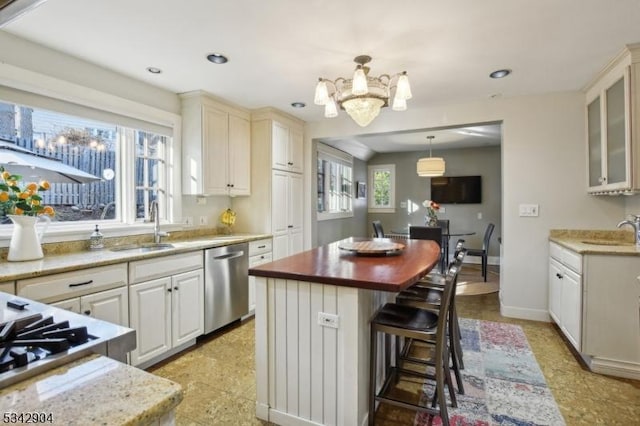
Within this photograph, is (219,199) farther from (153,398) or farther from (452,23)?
(153,398)

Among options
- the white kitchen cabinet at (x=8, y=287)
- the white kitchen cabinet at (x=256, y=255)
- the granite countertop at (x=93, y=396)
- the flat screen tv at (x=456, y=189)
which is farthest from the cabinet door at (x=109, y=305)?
the flat screen tv at (x=456, y=189)

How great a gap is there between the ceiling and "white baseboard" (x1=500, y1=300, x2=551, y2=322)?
2.27 metres

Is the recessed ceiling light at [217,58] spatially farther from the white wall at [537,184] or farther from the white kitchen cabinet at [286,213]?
the white wall at [537,184]

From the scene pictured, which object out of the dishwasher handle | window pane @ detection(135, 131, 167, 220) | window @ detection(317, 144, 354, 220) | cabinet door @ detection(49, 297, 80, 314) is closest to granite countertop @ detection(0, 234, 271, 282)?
cabinet door @ detection(49, 297, 80, 314)

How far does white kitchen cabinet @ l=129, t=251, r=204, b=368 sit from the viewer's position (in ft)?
7.88

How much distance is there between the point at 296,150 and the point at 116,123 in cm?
212

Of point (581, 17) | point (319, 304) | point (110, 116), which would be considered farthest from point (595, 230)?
point (110, 116)

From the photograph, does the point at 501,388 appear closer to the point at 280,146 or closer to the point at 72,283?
the point at 72,283

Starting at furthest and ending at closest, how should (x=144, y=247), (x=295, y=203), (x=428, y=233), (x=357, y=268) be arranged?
(x=428, y=233) < (x=295, y=203) < (x=144, y=247) < (x=357, y=268)

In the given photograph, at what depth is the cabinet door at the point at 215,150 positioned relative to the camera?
3.42 metres

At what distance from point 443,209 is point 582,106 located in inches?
151

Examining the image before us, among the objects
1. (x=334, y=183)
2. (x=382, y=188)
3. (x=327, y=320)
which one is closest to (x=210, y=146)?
(x=327, y=320)

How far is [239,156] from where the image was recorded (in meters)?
3.87

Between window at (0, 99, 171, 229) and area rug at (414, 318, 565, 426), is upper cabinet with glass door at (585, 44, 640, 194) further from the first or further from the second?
window at (0, 99, 171, 229)
